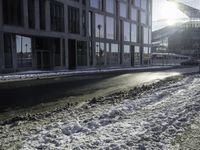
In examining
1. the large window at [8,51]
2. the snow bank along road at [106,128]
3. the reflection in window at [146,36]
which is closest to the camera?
the snow bank along road at [106,128]

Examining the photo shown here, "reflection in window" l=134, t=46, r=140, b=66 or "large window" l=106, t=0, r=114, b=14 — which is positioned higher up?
"large window" l=106, t=0, r=114, b=14

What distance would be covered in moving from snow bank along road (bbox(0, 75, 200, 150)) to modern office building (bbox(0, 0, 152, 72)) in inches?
860

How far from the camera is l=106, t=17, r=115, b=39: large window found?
48638mm

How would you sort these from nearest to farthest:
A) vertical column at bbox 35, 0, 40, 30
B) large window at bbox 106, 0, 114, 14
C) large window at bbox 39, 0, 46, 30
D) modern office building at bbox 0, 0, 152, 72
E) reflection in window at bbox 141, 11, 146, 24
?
modern office building at bbox 0, 0, 152, 72 < vertical column at bbox 35, 0, 40, 30 < large window at bbox 39, 0, 46, 30 < large window at bbox 106, 0, 114, 14 < reflection in window at bbox 141, 11, 146, 24

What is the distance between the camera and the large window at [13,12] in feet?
95.0

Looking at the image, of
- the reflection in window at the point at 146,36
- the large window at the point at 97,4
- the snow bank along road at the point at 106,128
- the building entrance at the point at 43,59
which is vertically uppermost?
the large window at the point at 97,4

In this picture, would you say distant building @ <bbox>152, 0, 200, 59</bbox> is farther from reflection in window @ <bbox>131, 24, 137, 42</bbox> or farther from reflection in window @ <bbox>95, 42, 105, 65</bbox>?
reflection in window @ <bbox>95, 42, 105, 65</bbox>

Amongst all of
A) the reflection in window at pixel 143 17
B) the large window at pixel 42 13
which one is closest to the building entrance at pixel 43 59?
the large window at pixel 42 13

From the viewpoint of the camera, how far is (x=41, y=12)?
1335 inches

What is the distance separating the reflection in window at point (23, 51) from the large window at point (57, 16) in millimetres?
4072

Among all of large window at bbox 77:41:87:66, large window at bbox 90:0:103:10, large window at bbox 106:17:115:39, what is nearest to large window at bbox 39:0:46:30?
large window at bbox 77:41:87:66

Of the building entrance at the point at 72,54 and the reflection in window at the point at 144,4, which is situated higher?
the reflection in window at the point at 144,4

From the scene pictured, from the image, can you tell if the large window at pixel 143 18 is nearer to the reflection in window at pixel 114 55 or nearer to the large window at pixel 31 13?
the reflection in window at pixel 114 55

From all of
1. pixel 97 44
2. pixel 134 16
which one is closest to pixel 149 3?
pixel 134 16
